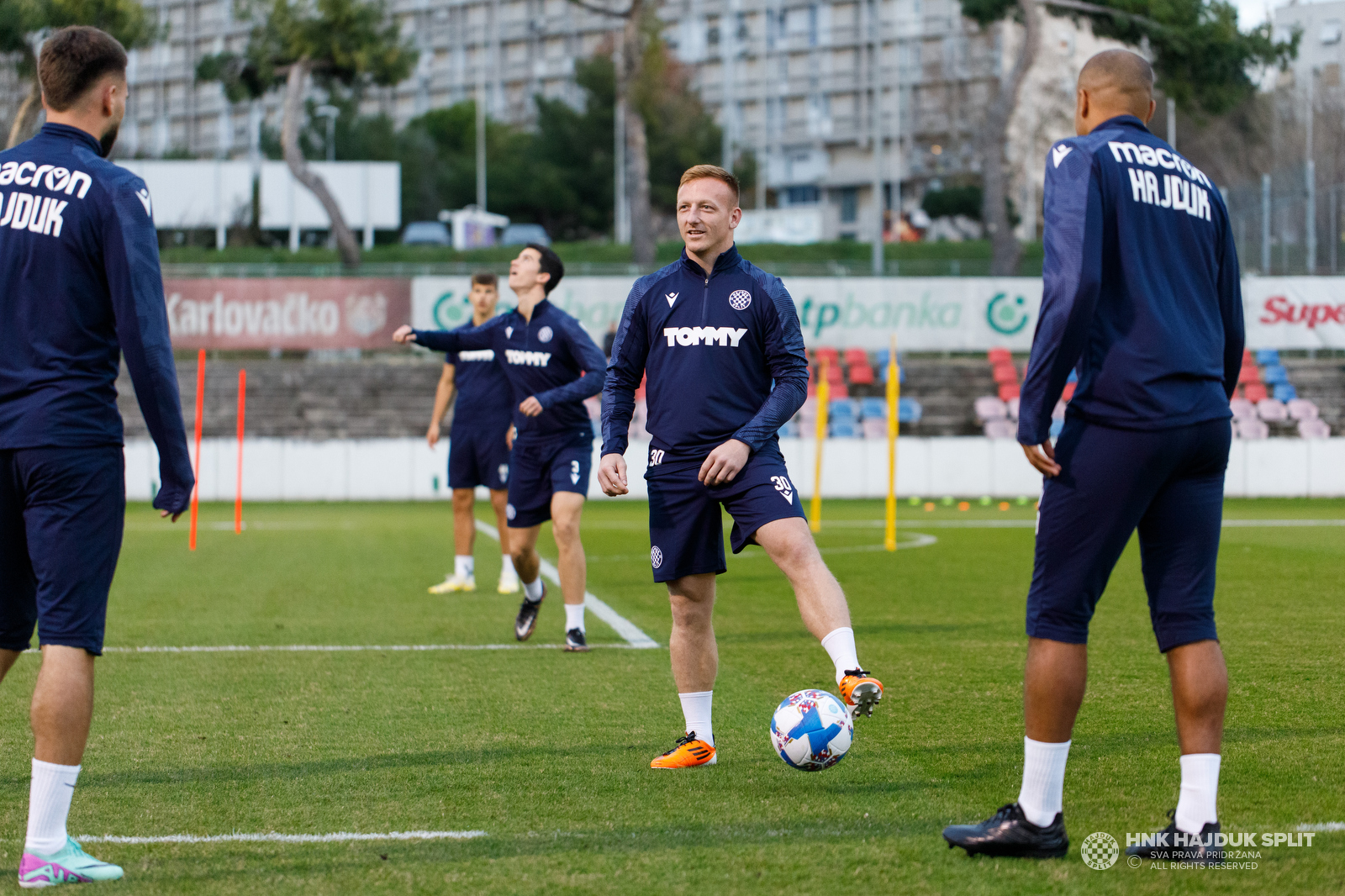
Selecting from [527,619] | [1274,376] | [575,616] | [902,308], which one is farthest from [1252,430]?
[575,616]

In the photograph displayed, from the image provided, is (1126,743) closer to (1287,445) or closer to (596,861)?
(596,861)

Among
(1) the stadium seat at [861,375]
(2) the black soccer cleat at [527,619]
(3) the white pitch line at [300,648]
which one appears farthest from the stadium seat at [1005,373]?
(3) the white pitch line at [300,648]

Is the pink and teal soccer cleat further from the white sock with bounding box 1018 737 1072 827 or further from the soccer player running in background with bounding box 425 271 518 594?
the soccer player running in background with bounding box 425 271 518 594

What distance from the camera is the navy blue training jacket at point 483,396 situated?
1080 centimetres

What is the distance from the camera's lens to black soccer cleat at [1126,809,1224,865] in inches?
147

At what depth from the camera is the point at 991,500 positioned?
957 inches

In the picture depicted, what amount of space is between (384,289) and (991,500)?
11.9 metres

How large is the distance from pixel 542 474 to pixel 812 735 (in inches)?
154

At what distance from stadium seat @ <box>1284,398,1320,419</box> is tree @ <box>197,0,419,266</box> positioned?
80.6 feet

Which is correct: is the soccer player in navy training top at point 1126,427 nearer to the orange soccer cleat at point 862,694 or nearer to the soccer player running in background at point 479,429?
the orange soccer cleat at point 862,694

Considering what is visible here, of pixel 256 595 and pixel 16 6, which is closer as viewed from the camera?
pixel 256 595

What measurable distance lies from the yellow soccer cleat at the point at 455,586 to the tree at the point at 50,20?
28371 mm

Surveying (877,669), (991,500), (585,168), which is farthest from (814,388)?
(585,168)

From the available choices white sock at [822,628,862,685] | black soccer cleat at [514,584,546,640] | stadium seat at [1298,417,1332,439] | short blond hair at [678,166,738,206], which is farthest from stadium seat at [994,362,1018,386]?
white sock at [822,628,862,685]
